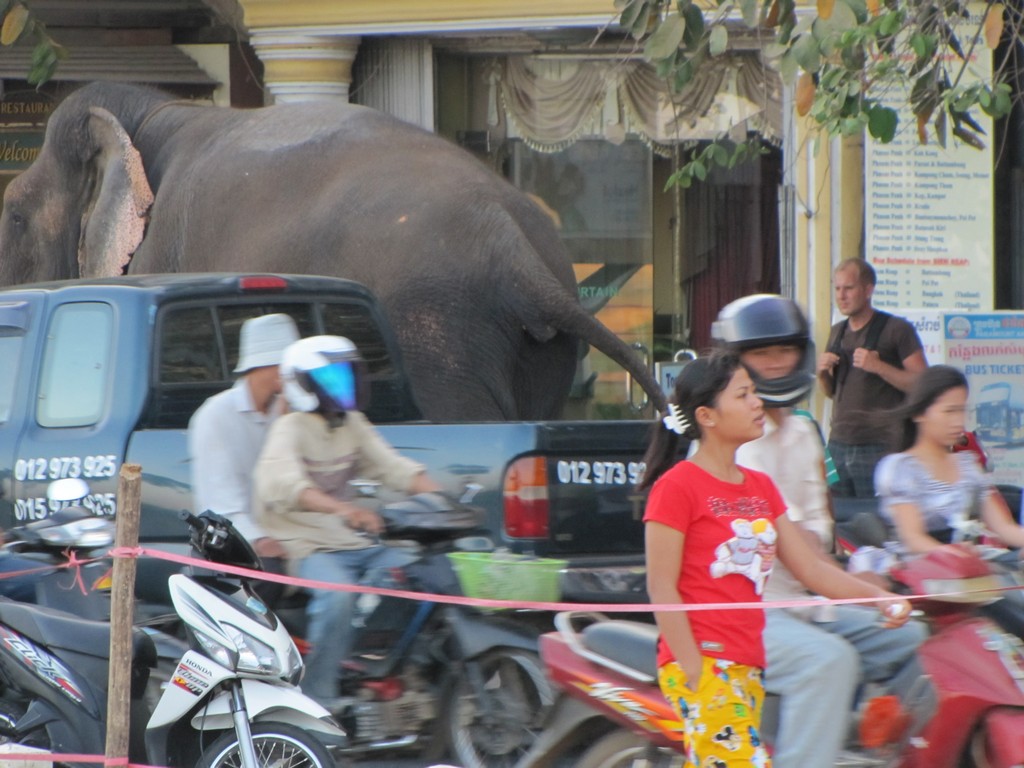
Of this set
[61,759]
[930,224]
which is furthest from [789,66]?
[930,224]

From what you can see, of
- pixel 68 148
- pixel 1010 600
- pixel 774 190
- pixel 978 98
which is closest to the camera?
pixel 1010 600

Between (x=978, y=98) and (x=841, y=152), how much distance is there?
391 centimetres

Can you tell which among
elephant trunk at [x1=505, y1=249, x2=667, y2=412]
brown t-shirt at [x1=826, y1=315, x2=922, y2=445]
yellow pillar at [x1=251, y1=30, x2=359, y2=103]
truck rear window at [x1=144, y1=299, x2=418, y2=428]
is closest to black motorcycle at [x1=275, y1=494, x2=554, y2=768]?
truck rear window at [x1=144, y1=299, x2=418, y2=428]

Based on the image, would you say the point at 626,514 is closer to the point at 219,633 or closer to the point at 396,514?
the point at 396,514

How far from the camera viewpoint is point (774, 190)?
11.7m

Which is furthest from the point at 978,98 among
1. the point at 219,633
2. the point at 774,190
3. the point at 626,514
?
the point at 774,190

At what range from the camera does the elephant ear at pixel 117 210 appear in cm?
1000

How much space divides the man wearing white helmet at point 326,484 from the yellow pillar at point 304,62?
21.3ft

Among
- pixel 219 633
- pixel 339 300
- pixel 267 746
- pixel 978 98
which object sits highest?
pixel 978 98

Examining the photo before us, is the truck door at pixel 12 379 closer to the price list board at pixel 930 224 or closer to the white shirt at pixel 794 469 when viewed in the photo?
the white shirt at pixel 794 469

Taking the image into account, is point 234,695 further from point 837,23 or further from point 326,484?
point 837,23

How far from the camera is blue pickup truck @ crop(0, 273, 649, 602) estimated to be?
554 cm

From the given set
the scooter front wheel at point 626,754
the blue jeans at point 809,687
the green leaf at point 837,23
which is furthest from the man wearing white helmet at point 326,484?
the green leaf at point 837,23

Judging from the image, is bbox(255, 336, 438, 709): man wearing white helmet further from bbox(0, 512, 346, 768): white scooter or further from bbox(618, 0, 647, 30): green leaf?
bbox(618, 0, 647, 30): green leaf
